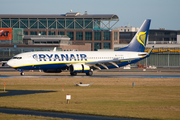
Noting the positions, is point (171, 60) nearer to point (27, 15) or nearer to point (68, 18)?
point (68, 18)

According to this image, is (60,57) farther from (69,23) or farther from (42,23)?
(42,23)

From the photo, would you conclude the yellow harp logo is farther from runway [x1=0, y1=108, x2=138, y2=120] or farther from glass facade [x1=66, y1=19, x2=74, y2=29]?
glass facade [x1=66, y1=19, x2=74, y2=29]

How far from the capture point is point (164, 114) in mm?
26828

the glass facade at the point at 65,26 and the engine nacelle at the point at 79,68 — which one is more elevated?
the glass facade at the point at 65,26

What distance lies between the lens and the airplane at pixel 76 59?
218 ft

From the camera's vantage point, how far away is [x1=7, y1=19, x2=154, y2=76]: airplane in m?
66.6

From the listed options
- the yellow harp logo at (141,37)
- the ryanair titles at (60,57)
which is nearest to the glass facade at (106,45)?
the yellow harp logo at (141,37)

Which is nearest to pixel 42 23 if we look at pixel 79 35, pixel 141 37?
pixel 79 35

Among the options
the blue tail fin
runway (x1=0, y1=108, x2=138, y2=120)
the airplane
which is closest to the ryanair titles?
the airplane

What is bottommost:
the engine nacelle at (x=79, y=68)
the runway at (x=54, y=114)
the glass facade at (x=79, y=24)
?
the runway at (x=54, y=114)

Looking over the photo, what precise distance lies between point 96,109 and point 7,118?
8559mm

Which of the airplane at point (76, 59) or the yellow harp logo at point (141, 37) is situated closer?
the airplane at point (76, 59)

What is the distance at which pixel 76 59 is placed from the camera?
231 ft

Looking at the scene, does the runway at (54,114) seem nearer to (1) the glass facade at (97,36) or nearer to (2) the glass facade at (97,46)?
(2) the glass facade at (97,46)
